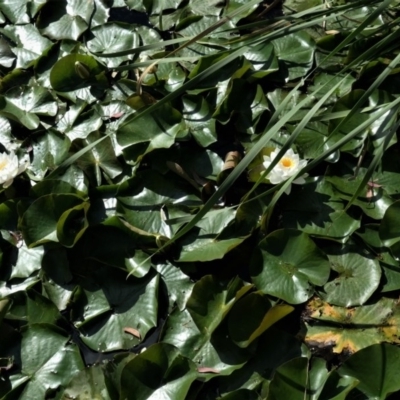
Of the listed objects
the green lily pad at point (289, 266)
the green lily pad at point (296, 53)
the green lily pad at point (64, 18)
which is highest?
the green lily pad at point (64, 18)

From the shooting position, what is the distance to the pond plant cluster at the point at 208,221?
5.52 feet

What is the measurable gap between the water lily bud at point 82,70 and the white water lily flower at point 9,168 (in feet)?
1.33

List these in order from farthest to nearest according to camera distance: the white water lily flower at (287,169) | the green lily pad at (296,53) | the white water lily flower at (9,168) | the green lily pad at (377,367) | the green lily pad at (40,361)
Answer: the green lily pad at (296,53) → the white water lily flower at (9,168) → the white water lily flower at (287,169) → the green lily pad at (40,361) → the green lily pad at (377,367)

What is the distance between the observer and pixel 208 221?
6.35 feet

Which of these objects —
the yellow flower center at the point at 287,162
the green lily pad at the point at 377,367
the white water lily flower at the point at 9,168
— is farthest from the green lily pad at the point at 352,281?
the white water lily flower at the point at 9,168

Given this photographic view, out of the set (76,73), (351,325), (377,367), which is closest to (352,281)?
(351,325)

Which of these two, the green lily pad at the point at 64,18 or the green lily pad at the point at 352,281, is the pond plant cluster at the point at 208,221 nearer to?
the green lily pad at the point at 352,281

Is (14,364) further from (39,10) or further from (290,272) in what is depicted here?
(39,10)

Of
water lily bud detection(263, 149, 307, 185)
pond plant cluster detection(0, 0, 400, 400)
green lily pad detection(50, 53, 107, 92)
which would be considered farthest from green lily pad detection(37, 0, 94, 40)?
water lily bud detection(263, 149, 307, 185)

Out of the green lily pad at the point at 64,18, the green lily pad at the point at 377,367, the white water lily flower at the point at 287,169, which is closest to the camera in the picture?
the green lily pad at the point at 377,367

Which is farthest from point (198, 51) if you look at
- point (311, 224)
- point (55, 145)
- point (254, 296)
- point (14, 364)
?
point (14, 364)

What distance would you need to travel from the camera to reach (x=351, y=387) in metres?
1.55

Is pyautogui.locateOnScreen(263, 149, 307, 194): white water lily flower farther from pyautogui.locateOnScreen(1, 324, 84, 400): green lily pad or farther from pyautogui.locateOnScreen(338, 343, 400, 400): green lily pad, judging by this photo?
pyautogui.locateOnScreen(1, 324, 84, 400): green lily pad

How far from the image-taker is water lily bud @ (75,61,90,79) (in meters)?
2.28
